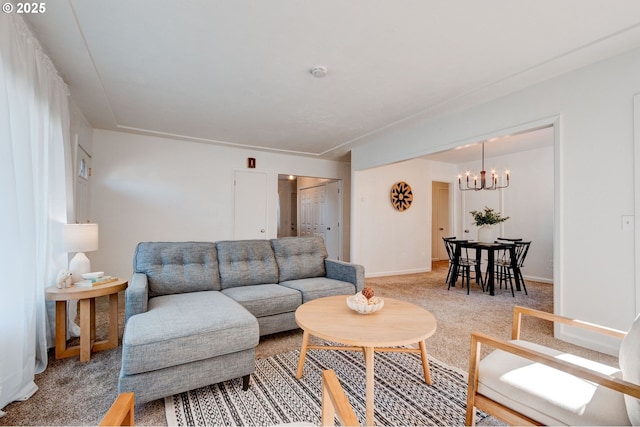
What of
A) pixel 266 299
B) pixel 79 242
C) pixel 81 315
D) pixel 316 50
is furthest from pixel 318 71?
pixel 81 315

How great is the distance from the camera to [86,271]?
2564mm

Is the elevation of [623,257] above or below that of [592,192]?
below

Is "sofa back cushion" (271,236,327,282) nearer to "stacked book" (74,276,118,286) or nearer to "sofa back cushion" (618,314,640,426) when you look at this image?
"stacked book" (74,276,118,286)

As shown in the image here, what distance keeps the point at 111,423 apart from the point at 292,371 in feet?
4.72

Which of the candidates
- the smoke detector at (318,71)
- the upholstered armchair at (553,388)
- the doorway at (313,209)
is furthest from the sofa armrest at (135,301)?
the doorway at (313,209)

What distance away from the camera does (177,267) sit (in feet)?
8.71

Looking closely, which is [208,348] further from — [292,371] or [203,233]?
[203,233]

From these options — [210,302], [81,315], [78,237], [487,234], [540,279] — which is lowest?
[540,279]

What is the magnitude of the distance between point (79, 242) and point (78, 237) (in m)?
0.04

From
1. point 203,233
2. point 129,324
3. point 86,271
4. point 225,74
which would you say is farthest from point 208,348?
point 203,233

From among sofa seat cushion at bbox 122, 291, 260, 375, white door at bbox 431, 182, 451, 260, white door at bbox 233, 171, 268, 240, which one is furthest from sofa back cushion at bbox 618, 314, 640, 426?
white door at bbox 431, 182, 451, 260

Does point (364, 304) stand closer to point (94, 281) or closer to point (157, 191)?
point (94, 281)

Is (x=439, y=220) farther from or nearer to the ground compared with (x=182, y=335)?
farther from the ground

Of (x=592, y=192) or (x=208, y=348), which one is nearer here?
(x=208, y=348)
